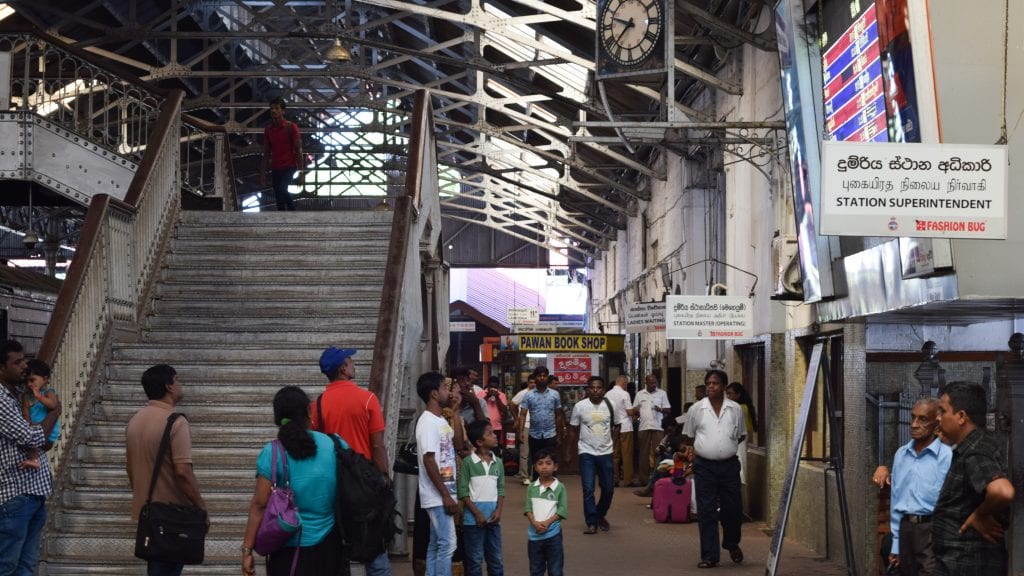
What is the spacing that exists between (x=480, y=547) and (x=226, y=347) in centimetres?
306

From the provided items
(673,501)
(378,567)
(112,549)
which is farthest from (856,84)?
(673,501)

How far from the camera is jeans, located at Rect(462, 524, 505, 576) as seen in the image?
9031 millimetres

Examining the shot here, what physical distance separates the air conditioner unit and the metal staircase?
12.3 ft

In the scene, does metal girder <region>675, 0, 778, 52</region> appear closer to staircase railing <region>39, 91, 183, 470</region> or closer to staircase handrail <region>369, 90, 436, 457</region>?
staircase handrail <region>369, 90, 436, 457</region>

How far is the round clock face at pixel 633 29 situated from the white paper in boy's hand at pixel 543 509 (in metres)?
7.10

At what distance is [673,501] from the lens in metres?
15.7

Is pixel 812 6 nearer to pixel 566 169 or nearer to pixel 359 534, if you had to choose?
pixel 359 534

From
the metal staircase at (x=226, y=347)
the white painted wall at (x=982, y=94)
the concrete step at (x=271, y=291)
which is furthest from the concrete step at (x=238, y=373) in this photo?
the white painted wall at (x=982, y=94)

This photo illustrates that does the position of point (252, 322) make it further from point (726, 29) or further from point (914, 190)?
point (726, 29)

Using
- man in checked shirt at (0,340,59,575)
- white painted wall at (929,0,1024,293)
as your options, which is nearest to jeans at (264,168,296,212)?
man in checked shirt at (0,340,59,575)

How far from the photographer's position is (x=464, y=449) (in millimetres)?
9539

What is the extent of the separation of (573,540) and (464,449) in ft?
15.1

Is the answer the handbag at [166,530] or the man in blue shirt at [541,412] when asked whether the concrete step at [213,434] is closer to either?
the handbag at [166,530]

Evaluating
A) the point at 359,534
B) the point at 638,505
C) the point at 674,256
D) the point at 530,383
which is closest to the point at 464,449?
the point at 359,534
